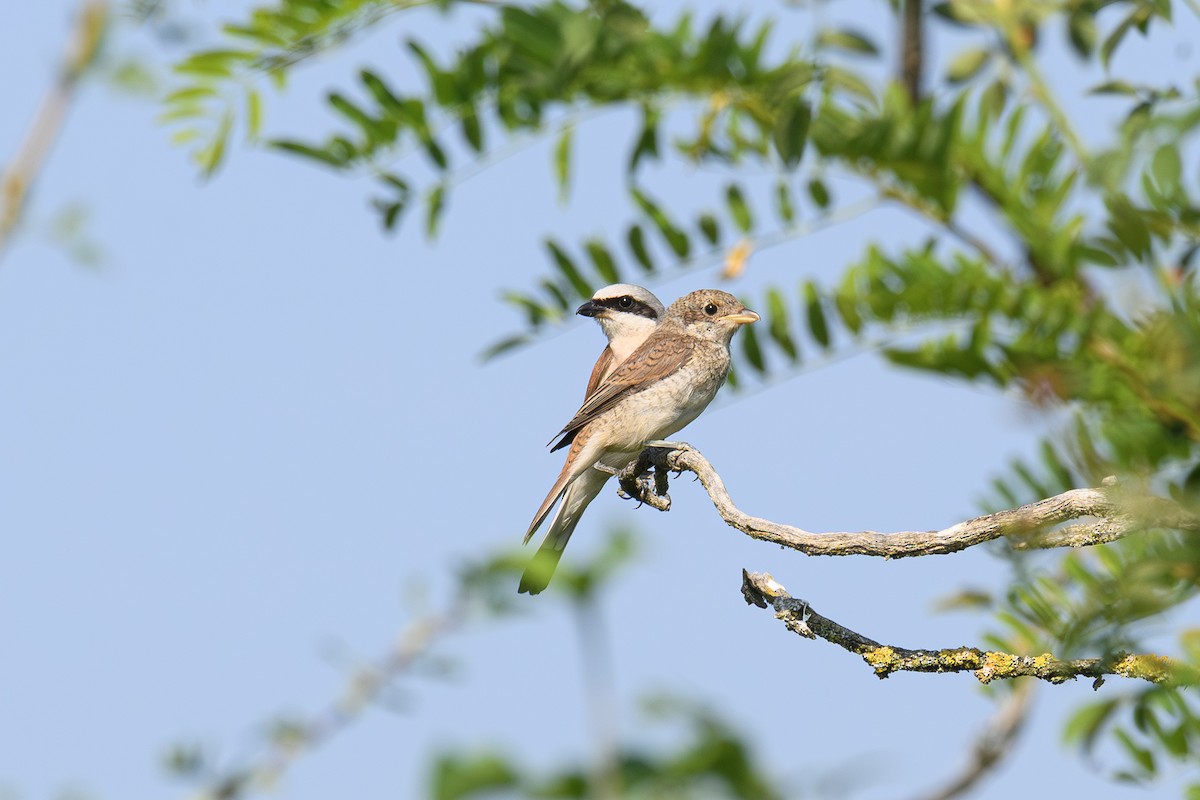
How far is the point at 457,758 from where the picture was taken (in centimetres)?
63

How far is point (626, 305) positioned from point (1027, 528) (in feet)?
18.5

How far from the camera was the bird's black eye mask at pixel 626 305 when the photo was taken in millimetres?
7812

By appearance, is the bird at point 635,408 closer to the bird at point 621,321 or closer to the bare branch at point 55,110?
the bird at point 621,321

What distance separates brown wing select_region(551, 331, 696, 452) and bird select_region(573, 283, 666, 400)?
57cm

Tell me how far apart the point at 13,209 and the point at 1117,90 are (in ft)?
7.90

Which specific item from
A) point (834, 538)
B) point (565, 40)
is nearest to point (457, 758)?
point (565, 40)

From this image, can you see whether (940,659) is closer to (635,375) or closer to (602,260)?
(602,260)

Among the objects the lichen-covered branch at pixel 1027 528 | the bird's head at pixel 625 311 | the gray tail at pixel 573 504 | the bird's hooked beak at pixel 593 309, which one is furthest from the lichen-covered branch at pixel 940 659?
the bird's head at pixel 625 311

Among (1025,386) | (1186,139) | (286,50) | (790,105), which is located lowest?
(1025,386)

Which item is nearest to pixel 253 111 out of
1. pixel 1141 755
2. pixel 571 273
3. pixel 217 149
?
pixel 217 149

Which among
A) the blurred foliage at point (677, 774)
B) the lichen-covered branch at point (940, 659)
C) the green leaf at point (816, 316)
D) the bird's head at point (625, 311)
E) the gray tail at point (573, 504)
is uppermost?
the blurred foliage at point (677, 774)

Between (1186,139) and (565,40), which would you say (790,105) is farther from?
(1186,139)

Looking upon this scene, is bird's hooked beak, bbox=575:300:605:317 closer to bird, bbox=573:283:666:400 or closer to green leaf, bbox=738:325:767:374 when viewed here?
bird, bbox=573:283:666:400

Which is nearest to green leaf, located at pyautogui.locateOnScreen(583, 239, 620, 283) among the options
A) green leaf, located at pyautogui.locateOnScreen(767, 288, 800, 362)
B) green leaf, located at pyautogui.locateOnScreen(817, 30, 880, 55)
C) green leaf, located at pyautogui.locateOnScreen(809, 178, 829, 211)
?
green leaf, located at pyautogui.locateOnScreen(767, 288, 800, 362)
